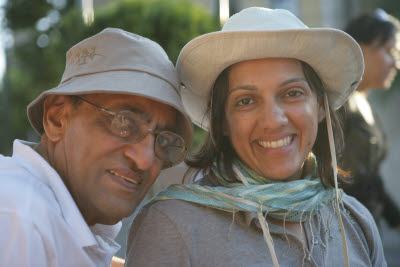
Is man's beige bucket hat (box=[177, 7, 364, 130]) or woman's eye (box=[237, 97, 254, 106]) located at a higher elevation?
man's beige bucket hat (box=[177, 7, 364, 130])

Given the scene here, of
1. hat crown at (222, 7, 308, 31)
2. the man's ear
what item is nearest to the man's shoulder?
the man's ear

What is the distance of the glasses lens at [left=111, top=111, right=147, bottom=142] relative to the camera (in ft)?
7.12

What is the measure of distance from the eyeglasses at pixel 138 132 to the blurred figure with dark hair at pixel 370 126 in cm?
187

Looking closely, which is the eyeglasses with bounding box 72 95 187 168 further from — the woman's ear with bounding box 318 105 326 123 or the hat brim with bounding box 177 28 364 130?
the woman's ear with bounding box 318 105 326 123

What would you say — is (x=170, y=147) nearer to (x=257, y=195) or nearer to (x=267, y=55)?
(x=257, y=195)

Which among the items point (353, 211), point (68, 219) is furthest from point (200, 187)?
point (353, 211)

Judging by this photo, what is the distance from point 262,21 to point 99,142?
2.90 ft

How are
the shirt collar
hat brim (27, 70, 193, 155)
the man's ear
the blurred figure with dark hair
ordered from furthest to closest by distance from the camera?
the blurred figure with dark hair, the man's ear, hat brim (27, 70, 193, 155), the shirt collar

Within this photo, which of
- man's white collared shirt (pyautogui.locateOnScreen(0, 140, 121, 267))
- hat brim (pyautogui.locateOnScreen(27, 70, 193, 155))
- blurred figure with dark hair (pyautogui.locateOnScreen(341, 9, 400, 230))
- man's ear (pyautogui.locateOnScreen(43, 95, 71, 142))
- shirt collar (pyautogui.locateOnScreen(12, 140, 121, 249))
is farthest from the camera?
blurred figure with dark hair (pyautogui.locateOnScreen(341, 9, 400, 230))

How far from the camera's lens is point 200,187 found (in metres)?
2.30

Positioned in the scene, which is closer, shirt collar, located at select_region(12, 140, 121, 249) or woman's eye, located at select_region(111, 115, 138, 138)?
shirt collar, located at select_region(12, 140, 121, 249)

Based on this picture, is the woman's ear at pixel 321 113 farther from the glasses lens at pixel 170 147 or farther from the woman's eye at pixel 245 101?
the glasses lens at pixel 170 147

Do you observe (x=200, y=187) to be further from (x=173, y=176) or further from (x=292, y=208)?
(x=173, y=176)

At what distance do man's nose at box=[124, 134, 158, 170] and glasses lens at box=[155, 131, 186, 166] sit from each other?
1.5 inches
